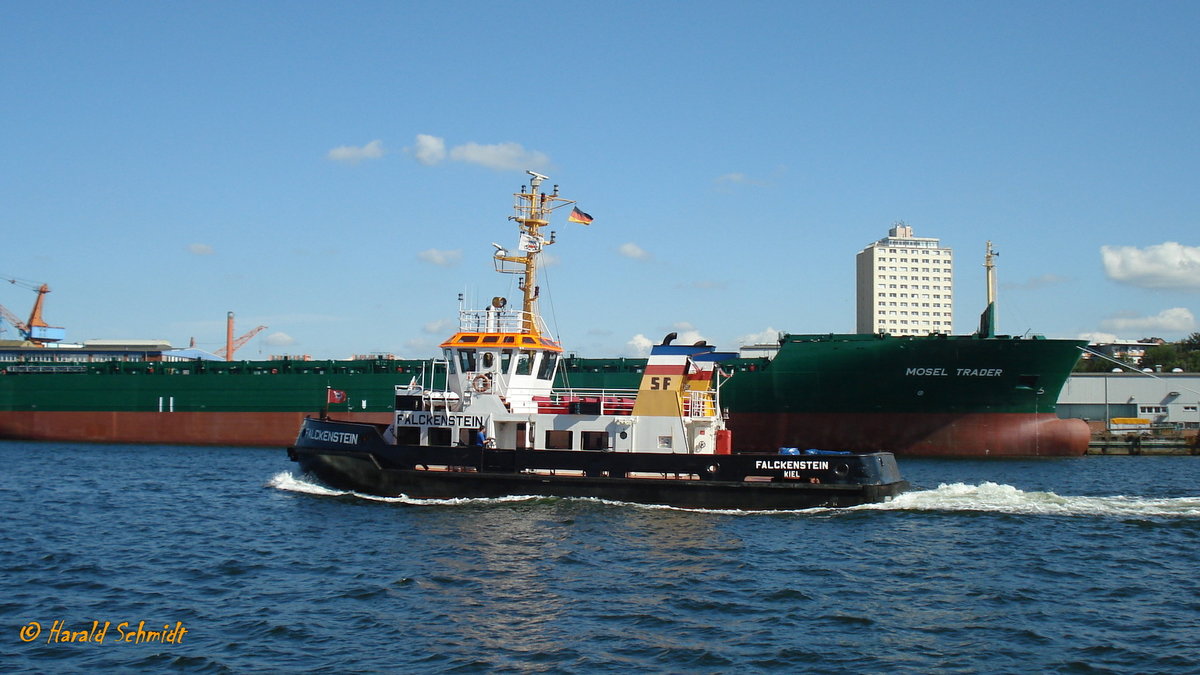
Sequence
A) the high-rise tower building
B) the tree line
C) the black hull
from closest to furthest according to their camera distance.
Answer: the black hull
the tree line
the high-rise tower building

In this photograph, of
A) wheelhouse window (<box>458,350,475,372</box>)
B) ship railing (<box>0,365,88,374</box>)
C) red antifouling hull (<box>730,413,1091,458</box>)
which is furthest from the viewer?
ship railing (<box>0,365,88,374</box>)

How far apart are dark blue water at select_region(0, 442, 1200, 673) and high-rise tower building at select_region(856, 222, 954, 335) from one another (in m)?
104

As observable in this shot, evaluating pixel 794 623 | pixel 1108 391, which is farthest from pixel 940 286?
pixel 794 623

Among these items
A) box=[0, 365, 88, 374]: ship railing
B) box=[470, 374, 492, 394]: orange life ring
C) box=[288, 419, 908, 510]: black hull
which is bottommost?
box=[288, 419, 908, 510]: black hull

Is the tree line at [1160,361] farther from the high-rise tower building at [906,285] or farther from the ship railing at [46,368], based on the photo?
the ship railing at [46,368]

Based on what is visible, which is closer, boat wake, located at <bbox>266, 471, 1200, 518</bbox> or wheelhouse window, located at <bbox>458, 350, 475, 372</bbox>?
boat wake, located at <bbox>266, 471, 1200, 518</bbox>

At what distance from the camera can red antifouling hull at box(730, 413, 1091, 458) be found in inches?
1314

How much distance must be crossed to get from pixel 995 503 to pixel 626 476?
7645mm

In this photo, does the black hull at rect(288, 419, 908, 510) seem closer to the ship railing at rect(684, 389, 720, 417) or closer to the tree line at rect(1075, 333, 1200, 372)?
the ship railing at rect(684, 389, 720, 417)

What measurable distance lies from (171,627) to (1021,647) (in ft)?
32.8

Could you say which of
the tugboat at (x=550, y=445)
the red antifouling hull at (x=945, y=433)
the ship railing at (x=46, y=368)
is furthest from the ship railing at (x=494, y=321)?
the ship railing at (x=46, y=368)

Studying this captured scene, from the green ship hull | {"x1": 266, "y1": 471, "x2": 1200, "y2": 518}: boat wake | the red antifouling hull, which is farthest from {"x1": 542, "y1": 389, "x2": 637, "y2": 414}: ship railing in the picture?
the red antifouling hull

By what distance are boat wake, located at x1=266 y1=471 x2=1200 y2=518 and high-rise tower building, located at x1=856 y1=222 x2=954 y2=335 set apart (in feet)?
345

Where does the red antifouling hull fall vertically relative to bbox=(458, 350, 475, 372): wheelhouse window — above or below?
below
